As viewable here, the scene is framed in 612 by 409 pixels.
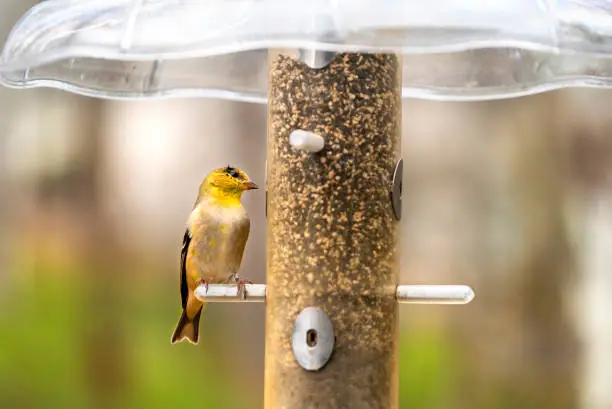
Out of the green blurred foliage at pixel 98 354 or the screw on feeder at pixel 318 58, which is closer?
the screw on feeder at pixel 318 58

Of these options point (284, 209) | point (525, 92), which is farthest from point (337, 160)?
point (525, 92)

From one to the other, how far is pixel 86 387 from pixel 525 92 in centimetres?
443

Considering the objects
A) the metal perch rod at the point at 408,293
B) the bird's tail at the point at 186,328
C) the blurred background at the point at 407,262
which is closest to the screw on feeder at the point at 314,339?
the metal perch rod at the point at 408,293

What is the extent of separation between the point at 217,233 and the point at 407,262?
3811mm

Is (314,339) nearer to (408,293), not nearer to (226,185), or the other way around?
(408,293)

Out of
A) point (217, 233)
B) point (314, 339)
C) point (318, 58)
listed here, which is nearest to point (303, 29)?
point (318, 58)

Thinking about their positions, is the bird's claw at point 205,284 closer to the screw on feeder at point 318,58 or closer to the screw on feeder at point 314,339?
the screw on feeder at point 314,339

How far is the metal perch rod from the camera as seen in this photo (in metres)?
3.53

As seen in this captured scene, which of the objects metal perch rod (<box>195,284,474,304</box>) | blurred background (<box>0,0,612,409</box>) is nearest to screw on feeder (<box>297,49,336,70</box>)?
metal perch rod (<box>195,284,474,304</box>)

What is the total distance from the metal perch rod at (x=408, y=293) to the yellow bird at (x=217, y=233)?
0.11 metres

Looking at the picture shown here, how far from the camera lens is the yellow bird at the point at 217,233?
13.0ft

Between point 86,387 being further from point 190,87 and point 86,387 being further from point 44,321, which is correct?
point 190,87

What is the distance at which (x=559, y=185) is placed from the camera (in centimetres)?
774

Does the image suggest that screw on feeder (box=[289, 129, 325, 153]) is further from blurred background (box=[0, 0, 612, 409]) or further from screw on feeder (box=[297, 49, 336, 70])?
blurred background (box=[0, 0, 612, 409])
